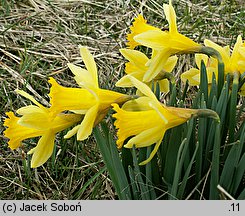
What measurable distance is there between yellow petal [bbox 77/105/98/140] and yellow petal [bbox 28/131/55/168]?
0.11 meters

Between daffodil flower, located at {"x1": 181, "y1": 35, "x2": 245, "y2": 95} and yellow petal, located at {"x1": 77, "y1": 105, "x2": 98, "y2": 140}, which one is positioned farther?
Answer: daffodil flower, located at {"x1": 181, "y1": 35, "x2": 245, "y2": 95}

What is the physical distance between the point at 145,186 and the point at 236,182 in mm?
225

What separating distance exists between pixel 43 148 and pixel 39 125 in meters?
0.08

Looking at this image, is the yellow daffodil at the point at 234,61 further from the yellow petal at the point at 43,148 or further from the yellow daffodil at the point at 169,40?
the yellow petal at the point at 43,148

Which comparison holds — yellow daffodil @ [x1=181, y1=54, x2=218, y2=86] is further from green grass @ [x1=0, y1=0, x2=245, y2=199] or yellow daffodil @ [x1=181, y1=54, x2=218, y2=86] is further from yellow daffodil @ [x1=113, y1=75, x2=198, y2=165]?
green grass @ [x1=0, y1=0, x2=245, y2=199]

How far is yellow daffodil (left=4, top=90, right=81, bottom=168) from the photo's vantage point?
123 centimetres

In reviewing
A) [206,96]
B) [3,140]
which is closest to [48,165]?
[3,140]

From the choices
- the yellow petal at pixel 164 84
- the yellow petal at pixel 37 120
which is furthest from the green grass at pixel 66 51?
the yellow petal at pixel 37 120

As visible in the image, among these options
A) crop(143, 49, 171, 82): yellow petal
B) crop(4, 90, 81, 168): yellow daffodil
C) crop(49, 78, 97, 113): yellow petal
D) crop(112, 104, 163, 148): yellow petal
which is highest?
crop(143, 49, 171, 82): yellow petal

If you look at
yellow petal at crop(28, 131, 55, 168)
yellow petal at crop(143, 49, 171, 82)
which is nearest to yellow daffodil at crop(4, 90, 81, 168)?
yellow petal at crop(28, 131, 55, 168)

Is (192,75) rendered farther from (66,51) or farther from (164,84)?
(66,51)

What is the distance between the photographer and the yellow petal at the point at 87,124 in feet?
3.88

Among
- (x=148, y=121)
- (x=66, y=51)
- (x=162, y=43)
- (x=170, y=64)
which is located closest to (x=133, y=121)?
(x=148, y=121)

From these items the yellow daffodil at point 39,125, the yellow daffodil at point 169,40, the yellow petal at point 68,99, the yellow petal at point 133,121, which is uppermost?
the yellow daffodil at point 169,40
